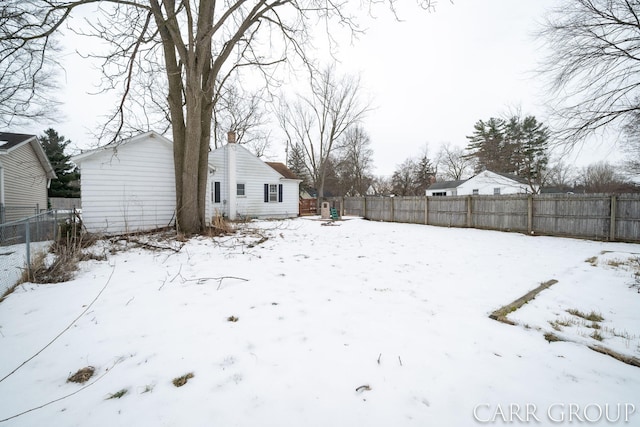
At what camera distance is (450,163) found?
39.9 meters

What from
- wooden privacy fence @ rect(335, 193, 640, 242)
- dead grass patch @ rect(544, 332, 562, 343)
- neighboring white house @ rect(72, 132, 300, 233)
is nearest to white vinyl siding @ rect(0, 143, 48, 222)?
neighboring white house @ rect(72, 132, 300, 233)

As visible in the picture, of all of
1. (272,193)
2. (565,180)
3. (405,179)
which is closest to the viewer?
(272,193)

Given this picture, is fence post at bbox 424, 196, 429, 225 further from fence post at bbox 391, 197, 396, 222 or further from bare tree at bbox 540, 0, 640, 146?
bare tree at bbox 540, 0, 640, 146

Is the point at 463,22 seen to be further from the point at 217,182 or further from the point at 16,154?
the point at 16,154

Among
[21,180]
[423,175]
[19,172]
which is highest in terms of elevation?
[423,175]

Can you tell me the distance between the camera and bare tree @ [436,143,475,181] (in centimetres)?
3912

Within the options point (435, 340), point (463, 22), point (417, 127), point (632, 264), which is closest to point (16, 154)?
point (435, 340)

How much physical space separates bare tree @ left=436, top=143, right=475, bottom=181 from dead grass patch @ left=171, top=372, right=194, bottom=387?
43570mm

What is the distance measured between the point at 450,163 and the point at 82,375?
44966mm

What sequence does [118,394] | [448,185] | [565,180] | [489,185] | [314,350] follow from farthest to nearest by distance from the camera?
[565,180], [448,185], [489,185], [314,350], [118,394]

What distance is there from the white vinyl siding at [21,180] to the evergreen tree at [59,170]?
15.4 meters

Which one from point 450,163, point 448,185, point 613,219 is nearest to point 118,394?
point 613,219

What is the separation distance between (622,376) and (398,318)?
1665 mm

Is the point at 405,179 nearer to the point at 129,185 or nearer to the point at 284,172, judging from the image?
the point at 284,172
